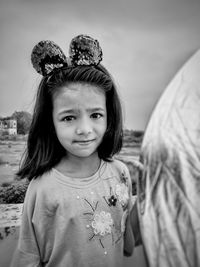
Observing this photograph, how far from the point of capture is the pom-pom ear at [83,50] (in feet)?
2.69

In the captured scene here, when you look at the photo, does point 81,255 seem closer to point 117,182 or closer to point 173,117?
point 117,182

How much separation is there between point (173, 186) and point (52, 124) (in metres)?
0.45

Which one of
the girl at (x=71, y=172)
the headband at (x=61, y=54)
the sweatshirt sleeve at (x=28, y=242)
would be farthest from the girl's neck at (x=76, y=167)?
the headband at (x=61, y=54)

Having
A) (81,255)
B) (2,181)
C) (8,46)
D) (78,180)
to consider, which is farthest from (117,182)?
(8,46)

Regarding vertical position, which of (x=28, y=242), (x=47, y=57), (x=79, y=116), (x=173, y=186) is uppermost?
(x=47, y=57)

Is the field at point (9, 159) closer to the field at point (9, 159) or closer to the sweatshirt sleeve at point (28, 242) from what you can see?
the field at point (9, 159)

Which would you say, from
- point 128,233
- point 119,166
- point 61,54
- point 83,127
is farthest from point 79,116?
point 128,233

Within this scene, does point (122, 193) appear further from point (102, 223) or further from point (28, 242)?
point (28, 242)

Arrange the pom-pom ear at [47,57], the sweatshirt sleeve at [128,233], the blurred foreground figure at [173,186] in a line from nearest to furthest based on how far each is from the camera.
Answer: the blurred foreground figure at [173,186] < the pom-pom ear at [47,57] < the sweatshirt sleeve at [128,233]

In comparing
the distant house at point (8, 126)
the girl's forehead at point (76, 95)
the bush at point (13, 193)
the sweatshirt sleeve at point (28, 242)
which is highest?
the girl's forehead at point (76, 95)

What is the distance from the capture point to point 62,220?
0.85 metres

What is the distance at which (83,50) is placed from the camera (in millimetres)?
827

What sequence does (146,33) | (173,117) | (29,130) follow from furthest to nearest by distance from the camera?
(146,33)
(29,130)
(173,117)

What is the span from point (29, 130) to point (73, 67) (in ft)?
0.77
